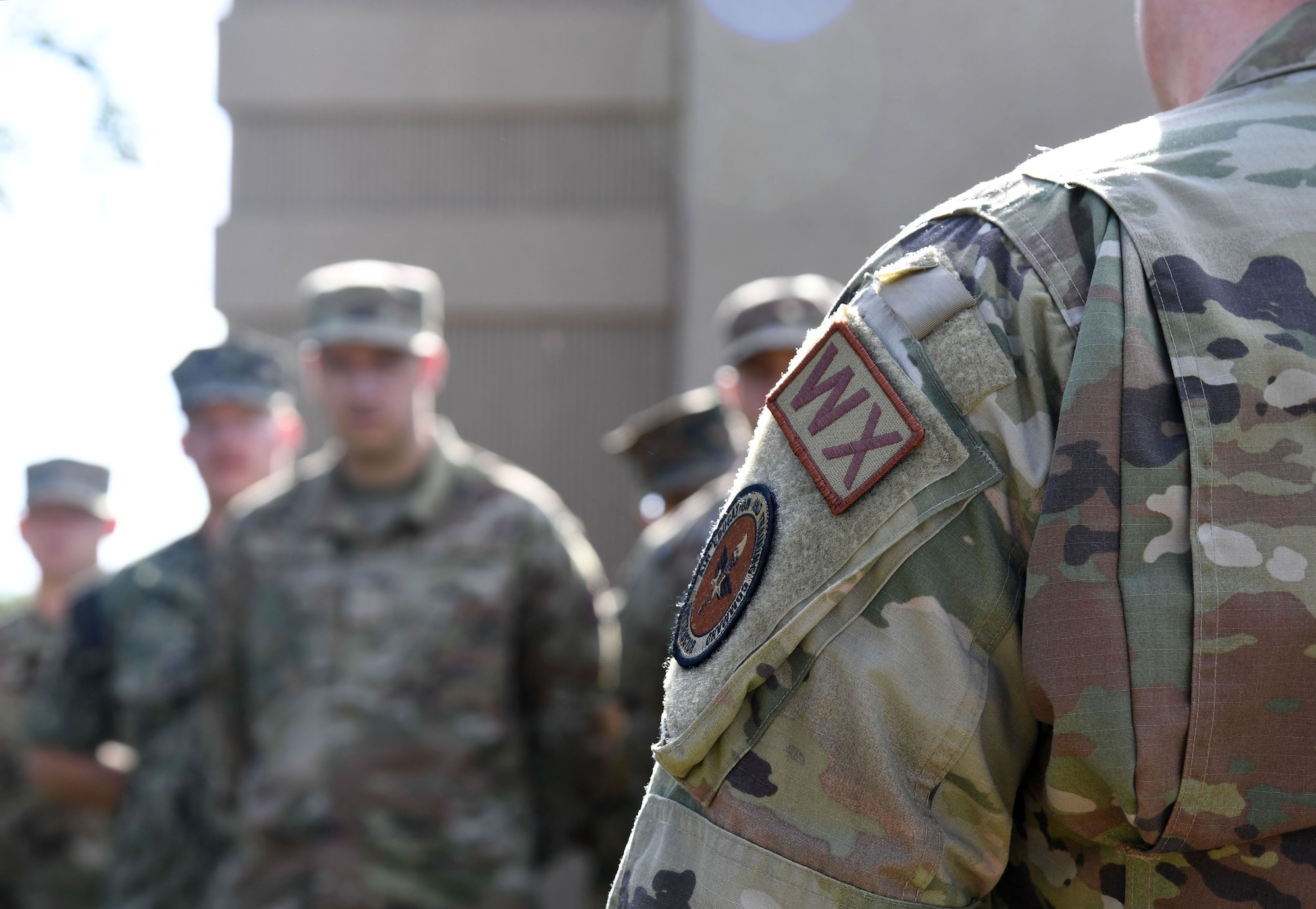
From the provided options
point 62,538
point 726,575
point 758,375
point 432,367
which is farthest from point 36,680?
point 726,575

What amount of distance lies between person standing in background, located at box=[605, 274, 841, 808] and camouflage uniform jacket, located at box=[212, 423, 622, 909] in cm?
23

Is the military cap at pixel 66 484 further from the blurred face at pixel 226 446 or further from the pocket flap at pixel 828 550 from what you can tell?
the pocket flap at pixel 828 550

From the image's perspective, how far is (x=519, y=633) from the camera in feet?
12.1

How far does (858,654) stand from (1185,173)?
450mm

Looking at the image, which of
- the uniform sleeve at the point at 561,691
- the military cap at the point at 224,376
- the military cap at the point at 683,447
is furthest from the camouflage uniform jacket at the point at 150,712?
the military cap at the point at 683,447

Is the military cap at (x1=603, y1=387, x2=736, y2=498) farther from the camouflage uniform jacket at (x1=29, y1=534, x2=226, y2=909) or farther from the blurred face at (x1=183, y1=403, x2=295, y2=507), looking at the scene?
the camouflage uniform jacket at (x1=29, y1=534, x2=226, y2=909)

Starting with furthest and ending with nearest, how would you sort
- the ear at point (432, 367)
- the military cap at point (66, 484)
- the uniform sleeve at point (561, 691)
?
the military cap at point (66, 484), the ear at point (432, 367), the uniform sleeve at point (561, 691)

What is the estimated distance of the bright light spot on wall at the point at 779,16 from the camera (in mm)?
8000

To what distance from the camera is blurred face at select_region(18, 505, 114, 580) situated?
5.37 meters

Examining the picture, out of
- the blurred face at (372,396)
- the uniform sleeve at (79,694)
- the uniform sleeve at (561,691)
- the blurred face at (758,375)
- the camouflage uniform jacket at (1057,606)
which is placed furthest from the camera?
the uniform sleeve at (79,694)

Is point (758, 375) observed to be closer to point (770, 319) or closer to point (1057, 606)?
point (770, 319)

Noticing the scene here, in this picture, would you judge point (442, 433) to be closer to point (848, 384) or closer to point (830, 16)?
point (848, 384)

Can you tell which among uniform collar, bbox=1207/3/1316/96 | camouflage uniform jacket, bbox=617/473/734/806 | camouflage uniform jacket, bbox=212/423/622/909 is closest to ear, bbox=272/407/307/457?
camouflage uniform jacket, bbox=212/423/622/909

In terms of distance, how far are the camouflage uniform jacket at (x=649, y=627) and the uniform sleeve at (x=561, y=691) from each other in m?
0.18
